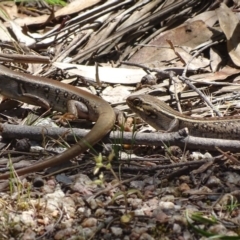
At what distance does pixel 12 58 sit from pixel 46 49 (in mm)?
818

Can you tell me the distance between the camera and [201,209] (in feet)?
15.7

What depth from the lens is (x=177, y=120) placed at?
653 cm

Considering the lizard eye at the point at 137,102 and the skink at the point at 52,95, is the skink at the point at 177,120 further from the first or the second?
the skink at the point at 52,95

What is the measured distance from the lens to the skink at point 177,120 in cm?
631

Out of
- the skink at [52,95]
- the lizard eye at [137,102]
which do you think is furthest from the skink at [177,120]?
the skink at [52,95]

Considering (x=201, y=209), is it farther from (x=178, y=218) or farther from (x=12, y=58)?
(x=12, y=58)

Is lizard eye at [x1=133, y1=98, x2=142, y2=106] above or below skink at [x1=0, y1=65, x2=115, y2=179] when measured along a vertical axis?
above

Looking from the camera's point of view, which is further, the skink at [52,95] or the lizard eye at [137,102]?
the skink at [52,95]

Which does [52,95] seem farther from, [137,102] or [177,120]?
[177,120]

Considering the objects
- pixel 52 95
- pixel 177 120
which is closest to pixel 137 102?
pixel 177 120

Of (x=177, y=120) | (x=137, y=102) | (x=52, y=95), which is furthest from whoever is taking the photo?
(x=52, y=95)

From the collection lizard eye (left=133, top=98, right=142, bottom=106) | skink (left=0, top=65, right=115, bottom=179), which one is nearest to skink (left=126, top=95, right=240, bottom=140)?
lizard eye (left=133, top=98, right=142, bottom=106)

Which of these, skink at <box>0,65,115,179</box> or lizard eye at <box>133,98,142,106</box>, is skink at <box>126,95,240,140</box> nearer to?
lizard eye at <box>133,98,142,106</box>

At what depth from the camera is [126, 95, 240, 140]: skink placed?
248 inches
